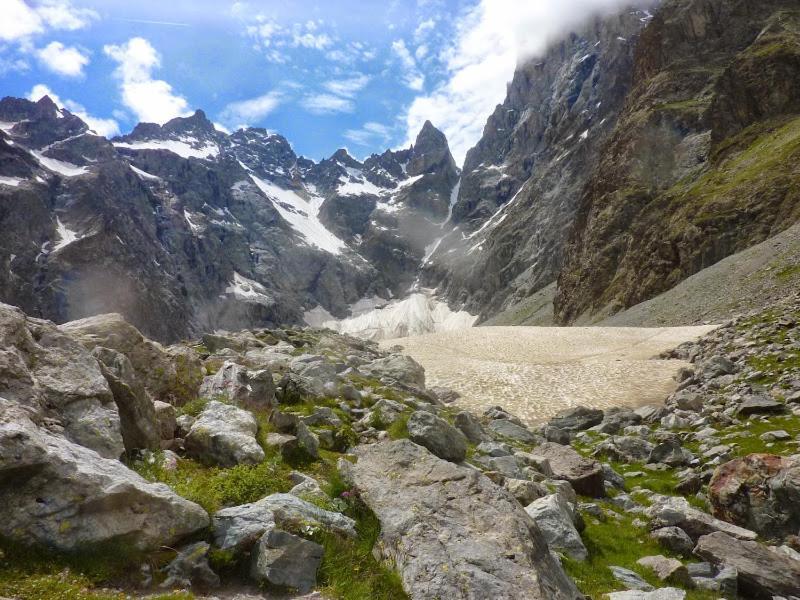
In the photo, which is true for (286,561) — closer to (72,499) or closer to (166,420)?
(72,499)

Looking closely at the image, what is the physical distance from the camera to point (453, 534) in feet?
20.4

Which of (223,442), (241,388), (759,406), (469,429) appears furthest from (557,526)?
(759,406)

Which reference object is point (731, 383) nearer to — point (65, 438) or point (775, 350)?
point (775, 350)

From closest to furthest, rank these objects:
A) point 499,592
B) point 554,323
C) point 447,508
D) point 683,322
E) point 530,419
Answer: point 499,592 < point 447,508 < point 530,419 < point 683,322 < point 554,323

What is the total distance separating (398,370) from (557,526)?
17.4 metres

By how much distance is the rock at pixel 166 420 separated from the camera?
8828mm

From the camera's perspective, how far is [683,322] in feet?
181

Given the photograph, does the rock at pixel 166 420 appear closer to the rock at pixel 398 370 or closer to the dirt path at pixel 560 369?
the rock at pixel 398 370

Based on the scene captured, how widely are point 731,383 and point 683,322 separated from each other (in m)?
39.4

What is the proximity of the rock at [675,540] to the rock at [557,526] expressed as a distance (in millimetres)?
1773

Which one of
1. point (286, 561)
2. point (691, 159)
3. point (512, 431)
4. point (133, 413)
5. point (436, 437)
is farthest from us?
point (691, 159)

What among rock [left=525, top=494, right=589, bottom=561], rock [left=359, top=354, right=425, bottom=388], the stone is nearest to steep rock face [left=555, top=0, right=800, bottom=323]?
rock [left=359, top=354, right=425, bottom=388]

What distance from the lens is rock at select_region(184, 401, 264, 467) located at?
8328mm

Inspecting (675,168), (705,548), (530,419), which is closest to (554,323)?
(675,168)
